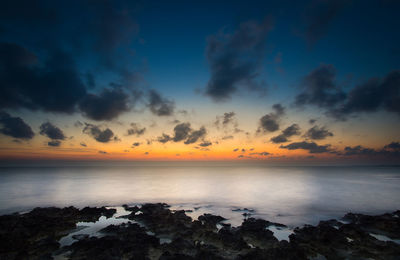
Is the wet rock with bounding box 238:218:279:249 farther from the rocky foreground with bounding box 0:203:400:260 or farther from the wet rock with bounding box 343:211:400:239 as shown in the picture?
the wet rock with bounding box 343:211:400:239

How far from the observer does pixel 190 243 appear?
14.9 m

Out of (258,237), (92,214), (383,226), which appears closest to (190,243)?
(258,237)

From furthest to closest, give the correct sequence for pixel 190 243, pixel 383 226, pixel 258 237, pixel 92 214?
pixel 92 214 < pixel 383 226 < pixel 258 237 < pixel 190 243

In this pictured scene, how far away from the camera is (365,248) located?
1461 cm

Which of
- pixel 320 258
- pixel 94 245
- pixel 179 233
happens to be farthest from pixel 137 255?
pixel 320 258

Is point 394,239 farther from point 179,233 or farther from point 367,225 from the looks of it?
point 179,233

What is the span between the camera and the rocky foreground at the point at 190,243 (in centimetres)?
1325

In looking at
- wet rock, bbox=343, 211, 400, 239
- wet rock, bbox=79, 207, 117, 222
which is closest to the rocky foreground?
wet rock, bbox=343, 211, 400, 239

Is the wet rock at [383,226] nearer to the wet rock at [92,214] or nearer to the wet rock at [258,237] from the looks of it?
the wet rock at [258,237]

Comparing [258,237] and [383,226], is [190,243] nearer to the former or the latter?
[258,237]

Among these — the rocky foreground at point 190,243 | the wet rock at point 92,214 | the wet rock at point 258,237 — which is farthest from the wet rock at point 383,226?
the wet rock at point 92,214

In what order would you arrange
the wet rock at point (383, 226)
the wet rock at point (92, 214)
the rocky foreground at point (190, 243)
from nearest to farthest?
the rocky foreground at point (190, 243)
the wet rock at point (383, 226)
the wet rock at point (92, 214)

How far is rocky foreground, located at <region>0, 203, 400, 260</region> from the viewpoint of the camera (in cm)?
1325

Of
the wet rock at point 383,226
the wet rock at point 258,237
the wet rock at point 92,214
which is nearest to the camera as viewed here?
the wet rock at point 258,237
